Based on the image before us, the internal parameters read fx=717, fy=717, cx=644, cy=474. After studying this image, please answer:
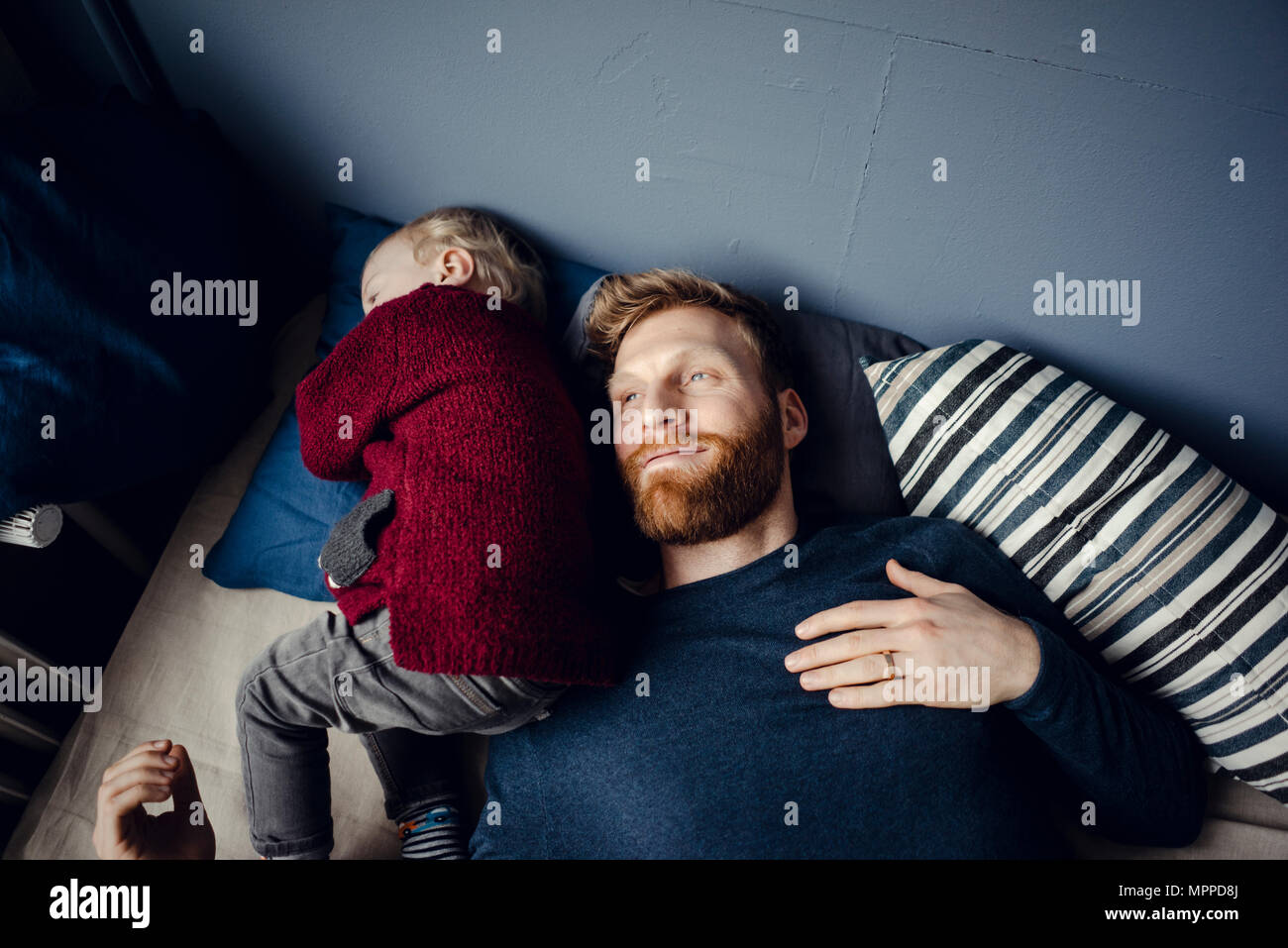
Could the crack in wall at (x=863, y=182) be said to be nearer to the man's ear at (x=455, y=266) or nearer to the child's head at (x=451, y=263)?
the child's head at (x=451, y=263)

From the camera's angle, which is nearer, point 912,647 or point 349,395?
point 912,647

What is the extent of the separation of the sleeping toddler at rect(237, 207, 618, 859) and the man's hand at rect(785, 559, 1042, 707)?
315mm

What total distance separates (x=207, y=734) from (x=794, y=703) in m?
1.01

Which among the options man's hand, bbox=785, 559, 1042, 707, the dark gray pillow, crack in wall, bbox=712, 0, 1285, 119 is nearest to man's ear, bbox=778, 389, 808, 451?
the dark gray pillow

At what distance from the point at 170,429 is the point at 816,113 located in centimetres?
123

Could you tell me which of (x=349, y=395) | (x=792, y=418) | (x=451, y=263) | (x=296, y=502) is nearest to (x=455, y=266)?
(x=451, y=263)

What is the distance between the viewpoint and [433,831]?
1.14 m

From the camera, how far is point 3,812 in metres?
1.26

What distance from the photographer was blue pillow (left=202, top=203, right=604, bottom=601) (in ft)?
4.29

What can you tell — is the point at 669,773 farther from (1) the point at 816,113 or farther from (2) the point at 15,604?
(2) the point at 15,604

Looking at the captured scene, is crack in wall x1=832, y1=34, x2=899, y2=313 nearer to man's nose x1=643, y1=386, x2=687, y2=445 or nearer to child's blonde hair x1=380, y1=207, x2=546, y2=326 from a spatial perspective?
man's nose x1=643, y1=386, x2=687, y2=445

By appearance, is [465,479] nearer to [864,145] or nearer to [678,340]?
[678,340]

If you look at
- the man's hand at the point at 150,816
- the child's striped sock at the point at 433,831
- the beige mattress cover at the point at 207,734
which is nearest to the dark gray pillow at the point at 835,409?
the beige mattress cover at the point at 207,734
